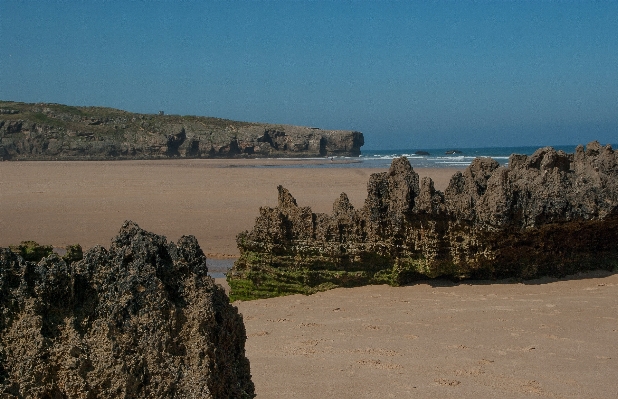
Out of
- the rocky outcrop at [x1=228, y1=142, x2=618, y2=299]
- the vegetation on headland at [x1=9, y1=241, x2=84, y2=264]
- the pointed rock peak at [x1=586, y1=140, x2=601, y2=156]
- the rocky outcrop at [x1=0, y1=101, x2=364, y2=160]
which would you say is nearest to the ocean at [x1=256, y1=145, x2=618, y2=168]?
the pointed rock peak at [x1=586, y1=140, x2=601, y2=156]

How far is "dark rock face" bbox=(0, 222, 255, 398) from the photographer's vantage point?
2.62 metres

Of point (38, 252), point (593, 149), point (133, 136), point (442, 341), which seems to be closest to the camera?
point (38, 252)

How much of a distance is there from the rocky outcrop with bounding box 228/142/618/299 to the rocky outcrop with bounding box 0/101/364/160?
174 ft

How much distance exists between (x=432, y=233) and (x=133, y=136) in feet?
205

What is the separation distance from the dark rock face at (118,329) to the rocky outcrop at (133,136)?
56.8 metres

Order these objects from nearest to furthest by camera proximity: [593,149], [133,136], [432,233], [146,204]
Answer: [432,233] < [593,149] < [146,204] < [133,136]

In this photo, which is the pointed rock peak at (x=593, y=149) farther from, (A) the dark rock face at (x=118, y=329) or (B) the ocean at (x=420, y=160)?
(B) the ocean at (x=420, y=160)

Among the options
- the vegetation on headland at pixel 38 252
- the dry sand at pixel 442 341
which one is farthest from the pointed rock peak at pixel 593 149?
the vegetation on headland at pixel 38 252

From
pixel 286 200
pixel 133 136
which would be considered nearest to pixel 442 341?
pixel 286 200

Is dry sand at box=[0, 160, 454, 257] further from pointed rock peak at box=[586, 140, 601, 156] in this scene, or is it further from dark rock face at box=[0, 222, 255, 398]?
dark rock face at box=[0, 222, 255, 398]

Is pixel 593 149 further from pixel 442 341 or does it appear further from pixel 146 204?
pixel 146 204

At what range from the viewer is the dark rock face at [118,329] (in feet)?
8.61

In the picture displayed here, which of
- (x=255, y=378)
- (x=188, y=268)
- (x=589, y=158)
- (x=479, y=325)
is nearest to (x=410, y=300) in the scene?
(x=479, y=325)

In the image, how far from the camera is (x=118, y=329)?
2734mm
